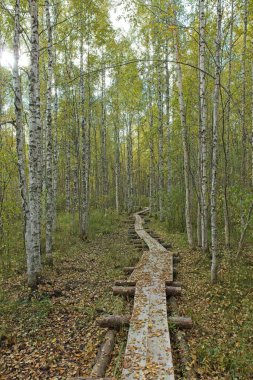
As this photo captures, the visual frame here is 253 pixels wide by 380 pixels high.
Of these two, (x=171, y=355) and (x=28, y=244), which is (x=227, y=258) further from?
(x=28, y=244)

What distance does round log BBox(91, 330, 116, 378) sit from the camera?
3542 millimetres

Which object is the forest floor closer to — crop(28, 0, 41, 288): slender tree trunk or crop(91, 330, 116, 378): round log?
crop(91, 330, 116, 378): round log

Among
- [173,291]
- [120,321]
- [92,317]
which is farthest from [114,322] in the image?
[173,291]

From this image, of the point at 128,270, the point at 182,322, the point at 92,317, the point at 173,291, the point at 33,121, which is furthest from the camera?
the point at 128,270

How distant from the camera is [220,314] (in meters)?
5.30

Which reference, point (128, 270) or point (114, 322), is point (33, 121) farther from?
point (114, 322)

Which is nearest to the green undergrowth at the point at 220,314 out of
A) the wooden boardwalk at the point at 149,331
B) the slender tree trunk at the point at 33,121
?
the wooden boardwalk at the point at 149,331

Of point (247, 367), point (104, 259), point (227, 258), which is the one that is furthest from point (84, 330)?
point (227, 258)

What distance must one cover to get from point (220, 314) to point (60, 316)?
315 centimetres

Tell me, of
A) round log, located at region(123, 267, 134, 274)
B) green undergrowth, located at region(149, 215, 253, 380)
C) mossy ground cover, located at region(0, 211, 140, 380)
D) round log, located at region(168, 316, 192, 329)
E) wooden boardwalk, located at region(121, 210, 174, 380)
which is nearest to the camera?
wooden boardwalk, located at region(121, 210, 174, 380)

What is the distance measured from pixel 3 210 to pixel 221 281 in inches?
244

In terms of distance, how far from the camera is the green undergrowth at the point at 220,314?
12.4 ft

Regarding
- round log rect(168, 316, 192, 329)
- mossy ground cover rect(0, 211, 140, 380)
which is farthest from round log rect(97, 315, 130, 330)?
round log rect(168, 316, 192, 329)

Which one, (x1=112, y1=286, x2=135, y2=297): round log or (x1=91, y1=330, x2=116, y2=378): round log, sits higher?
(x1=112, y1=286, x2=135, y2=297): round log
